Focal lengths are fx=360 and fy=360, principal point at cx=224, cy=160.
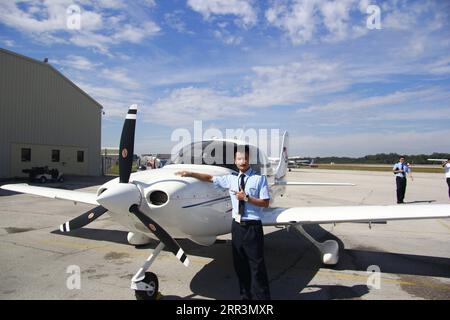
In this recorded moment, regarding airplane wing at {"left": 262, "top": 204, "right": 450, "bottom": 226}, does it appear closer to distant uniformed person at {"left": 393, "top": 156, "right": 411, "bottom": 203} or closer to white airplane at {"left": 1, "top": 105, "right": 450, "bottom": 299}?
white airplane at {"left": 1, "top": 105, "right": 450, "bottom": 299}

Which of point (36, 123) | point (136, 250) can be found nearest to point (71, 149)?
point (36, 123)

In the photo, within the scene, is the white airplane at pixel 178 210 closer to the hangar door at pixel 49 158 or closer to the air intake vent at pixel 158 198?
the air intake vent at pixel 158 198

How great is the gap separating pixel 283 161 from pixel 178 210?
6.20 metres

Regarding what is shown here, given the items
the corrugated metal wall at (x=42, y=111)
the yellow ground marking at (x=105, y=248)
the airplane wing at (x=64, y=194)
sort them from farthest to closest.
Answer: the corrugated metal wall at (x=42, y=111) < the airplane wing at (x=64, y=194) < the yellow ground marking at (x=105, y=248)

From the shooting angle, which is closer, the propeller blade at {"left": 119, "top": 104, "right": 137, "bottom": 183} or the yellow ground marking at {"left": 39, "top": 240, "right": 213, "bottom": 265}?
the propeller blade at {"left": 119, "top": 104, "right": 137, "bottom": 183}

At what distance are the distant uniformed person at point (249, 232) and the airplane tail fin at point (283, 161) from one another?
4.72m

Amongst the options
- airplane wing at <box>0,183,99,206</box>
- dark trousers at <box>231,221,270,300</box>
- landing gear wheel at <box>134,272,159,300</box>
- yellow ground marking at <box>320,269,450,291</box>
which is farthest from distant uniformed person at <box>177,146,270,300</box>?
airplane wing at <box>0,183,99,206</box>

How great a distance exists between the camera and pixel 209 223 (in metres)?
5.13

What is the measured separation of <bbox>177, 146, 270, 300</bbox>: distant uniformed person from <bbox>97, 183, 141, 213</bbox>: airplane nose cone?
3.86 feet

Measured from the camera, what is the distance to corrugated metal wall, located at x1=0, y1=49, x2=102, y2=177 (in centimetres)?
2292

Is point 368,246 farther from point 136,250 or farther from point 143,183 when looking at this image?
point 143,183

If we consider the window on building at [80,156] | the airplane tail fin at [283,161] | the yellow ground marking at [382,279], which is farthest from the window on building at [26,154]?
the yellow ground marking at [382,279]

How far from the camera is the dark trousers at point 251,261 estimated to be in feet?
13.5
